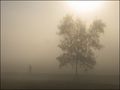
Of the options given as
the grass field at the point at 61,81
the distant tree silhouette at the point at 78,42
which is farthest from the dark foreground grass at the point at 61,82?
the distant tree silhouette at the point at 78,42

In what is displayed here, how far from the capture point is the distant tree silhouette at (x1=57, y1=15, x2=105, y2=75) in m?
3.28

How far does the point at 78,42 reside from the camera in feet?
10.8

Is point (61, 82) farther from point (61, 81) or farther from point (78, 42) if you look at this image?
point (78, 42)

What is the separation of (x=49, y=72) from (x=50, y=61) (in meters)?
0.14

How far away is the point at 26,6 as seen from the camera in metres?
3.34

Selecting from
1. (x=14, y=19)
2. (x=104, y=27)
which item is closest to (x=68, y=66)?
(x=104, y=27)

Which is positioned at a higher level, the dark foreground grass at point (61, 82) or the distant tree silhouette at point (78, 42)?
the distant tree silhouette at point (78, 42)

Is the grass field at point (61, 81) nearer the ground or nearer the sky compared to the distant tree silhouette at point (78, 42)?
nearer the ground

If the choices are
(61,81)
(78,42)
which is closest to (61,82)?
(61,81)

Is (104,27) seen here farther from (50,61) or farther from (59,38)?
(50,61)

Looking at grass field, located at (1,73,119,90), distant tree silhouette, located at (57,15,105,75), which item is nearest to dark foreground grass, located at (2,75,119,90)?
grass field, located at (1,73,119,90)

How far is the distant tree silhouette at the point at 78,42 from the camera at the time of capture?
10.8 ft

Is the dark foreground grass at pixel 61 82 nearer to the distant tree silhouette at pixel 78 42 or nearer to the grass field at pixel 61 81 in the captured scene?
the grass field at pixel 61 81

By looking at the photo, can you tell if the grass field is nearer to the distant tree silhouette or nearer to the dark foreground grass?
the dark foreground grass
